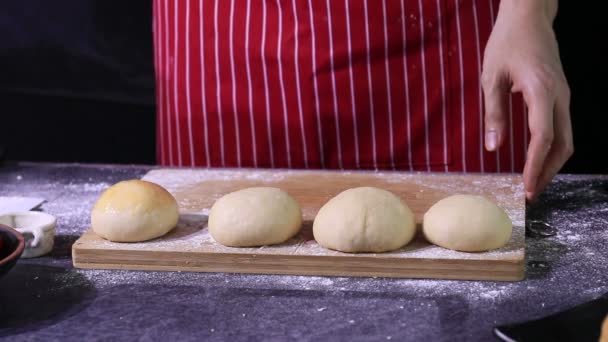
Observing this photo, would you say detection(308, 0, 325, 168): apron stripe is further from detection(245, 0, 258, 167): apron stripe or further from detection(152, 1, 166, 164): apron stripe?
detection(152, 1, 166, 164): apron stripe

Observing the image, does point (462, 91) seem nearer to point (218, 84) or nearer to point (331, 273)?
point (218, 84)

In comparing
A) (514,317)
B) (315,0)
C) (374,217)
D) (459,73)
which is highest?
(315,0)

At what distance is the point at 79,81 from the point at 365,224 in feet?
6.89

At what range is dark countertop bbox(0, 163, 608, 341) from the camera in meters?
1.14

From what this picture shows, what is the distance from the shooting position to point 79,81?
10.3ft

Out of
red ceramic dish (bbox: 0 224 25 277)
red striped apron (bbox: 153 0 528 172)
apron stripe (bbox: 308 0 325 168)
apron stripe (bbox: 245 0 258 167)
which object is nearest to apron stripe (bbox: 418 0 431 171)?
red striped apron (bbox: 153 0 528 172)

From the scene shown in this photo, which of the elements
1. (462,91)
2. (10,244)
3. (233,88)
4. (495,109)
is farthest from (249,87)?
(10,244)

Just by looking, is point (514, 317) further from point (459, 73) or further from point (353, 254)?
point (459, 73)

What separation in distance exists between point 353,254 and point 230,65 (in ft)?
2.97

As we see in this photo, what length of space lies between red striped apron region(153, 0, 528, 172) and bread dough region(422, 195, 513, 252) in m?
0.72

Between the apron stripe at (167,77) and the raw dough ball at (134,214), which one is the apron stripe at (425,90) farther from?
the raw dough ball at (134,214)

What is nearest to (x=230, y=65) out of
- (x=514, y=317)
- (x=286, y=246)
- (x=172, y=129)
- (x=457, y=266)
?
(x=172, y=129)

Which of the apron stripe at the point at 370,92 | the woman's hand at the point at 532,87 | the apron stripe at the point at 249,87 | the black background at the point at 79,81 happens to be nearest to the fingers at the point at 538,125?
the woman's hand at the point at 532,87

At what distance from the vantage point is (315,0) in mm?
2000
